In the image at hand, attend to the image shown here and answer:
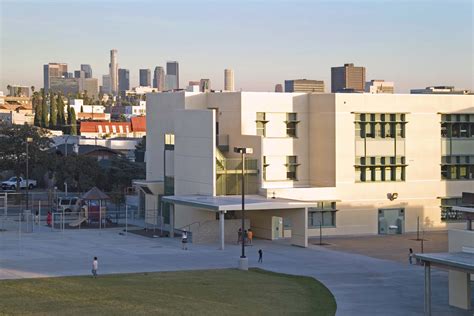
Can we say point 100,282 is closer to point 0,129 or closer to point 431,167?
point 431,167

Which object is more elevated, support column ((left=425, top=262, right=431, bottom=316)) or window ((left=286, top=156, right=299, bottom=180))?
window ((left=286, top=156, right=299, bottom=180))

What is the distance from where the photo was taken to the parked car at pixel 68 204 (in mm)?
75519

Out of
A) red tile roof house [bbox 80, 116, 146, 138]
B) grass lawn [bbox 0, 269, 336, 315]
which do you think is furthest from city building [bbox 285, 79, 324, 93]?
red tile roof house [bbox 80, 116, 146, 138]

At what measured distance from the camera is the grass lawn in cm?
3547

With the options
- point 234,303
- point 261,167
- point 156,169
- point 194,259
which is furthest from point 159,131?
point 234,303

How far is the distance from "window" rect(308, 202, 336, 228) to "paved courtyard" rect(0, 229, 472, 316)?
499cm

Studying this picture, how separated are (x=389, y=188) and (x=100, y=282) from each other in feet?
103

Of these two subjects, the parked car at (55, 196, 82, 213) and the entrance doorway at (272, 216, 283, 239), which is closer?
the entrance doorway at (272, 216, 283, 239)

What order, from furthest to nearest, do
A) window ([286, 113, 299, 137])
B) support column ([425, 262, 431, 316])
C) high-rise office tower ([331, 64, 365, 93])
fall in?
high-rise office tower ([331, 64, 365, 93]) < window ([286, 113, 299, 137]) < support column ([425, 262, 431, 316])

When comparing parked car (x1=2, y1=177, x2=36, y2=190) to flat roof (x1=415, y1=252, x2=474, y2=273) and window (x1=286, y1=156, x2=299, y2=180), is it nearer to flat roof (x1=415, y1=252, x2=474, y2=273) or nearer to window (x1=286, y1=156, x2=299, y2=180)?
window (x1=286, y1=156, x2=299, y2=180)

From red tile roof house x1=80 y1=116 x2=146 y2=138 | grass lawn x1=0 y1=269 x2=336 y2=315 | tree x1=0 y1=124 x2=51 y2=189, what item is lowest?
grass lawn x1=0 y1=269 x2=336 y2=315

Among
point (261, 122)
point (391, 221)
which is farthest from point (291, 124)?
point (391, 221)

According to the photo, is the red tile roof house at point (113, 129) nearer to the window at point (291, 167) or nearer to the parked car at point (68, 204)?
the parked car at point (68, 204)

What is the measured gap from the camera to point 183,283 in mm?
41500
